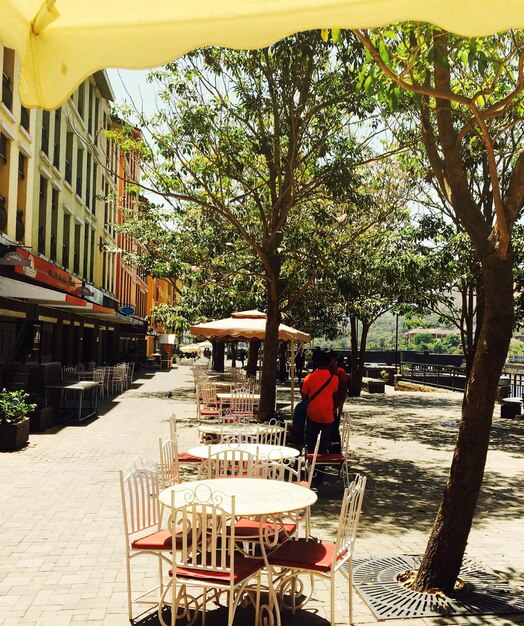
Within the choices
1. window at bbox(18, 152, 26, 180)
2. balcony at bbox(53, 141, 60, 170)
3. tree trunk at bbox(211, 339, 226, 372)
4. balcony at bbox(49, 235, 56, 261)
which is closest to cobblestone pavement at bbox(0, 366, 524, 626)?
window at bbox(18, 152, 26, 180)

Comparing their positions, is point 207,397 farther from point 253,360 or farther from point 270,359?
point 253,360

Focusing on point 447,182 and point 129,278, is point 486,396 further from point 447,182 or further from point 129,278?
point 129,278

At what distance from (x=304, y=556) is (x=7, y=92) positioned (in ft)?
55.6

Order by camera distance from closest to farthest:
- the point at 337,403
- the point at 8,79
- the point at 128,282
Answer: the point at 337,403 → the point at 8,79 → the point at 128,282

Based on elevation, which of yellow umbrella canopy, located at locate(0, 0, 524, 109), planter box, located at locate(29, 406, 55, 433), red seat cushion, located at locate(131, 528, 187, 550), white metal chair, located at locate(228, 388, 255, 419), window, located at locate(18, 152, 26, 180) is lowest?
planter box, located at locate(29, 406, 55, 433)

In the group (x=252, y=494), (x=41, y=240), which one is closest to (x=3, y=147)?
(x=41, y=240)

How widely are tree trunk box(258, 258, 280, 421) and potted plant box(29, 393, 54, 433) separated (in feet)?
15.4

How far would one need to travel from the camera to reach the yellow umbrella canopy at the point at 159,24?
192 centimetres

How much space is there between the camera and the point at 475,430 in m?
5.29

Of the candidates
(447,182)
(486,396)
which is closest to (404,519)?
(486,396)

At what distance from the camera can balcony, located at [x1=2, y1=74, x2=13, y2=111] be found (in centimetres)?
1785

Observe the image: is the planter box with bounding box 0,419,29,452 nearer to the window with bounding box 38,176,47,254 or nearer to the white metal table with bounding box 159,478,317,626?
the white metal table with bounding box 159,478,317,626

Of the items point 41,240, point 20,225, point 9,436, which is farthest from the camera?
point 41,240

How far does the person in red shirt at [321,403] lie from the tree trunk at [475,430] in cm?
371
